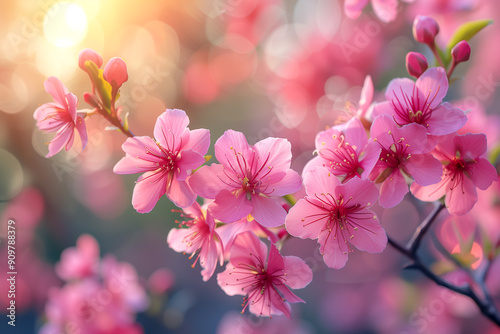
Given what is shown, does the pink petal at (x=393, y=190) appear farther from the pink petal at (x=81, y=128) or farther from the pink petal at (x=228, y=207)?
the pink petal at (x=81, y=128)

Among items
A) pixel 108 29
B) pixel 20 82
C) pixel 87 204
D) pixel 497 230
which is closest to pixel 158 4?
pixel 108 29

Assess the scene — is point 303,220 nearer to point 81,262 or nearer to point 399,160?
point 399,160

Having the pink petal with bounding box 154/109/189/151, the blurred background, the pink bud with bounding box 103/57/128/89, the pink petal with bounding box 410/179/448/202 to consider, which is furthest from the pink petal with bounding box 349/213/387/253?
the blurred background

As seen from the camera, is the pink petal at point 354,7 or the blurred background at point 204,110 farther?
the blurred background at point 204,110

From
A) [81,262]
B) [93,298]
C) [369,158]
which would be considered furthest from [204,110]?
[369,158]

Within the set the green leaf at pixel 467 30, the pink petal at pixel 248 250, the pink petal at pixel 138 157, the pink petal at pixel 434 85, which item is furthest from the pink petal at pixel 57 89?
the green leaf at pixel 467 30

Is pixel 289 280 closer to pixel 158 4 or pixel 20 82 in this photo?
pixel 20 82
